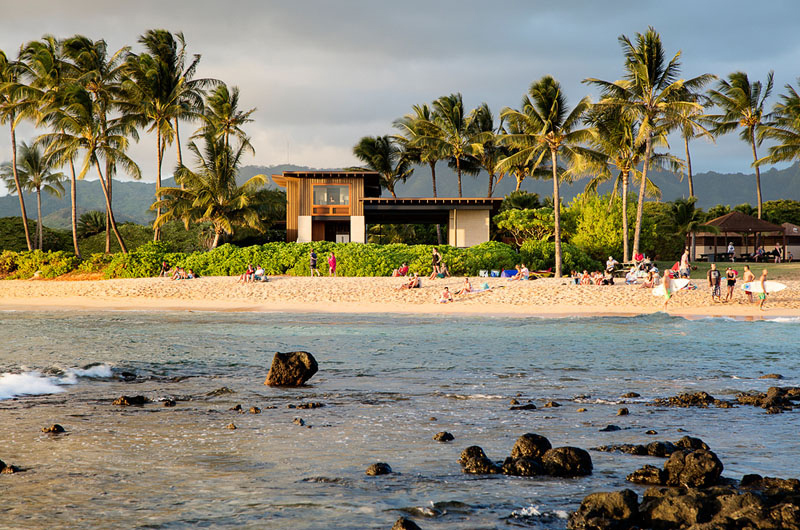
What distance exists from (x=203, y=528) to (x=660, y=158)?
3677 cm

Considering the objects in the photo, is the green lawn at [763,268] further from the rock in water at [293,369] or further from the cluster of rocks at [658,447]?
the cluster of rocks at [658,447]

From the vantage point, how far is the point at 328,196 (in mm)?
39812

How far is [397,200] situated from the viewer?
37.4m

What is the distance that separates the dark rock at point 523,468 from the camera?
18.7 feet

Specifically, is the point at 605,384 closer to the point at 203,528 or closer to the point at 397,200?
the point at 203,528

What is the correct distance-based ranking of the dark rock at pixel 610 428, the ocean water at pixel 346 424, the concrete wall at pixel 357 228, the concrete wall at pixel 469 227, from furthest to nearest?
the concrete wall at pixel 357 228, the concrete wall at pixel 469 227, the dark rock at pixel 610 428, the ocean water at pixel 346 424

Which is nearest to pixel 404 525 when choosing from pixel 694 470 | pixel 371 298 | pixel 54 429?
pixel 694 470

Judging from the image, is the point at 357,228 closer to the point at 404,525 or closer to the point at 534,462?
the point at 534,462

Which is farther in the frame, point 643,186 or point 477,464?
point 643,186

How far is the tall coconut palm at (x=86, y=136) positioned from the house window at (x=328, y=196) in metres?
10.8

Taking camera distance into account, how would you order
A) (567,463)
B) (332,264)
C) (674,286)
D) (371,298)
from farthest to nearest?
(332,264), (371,298), (674,286), (567,463)

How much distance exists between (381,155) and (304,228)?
14.0 m

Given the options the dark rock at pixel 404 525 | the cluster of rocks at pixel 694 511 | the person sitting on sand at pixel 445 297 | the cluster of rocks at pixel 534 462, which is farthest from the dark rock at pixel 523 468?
the person sitting on sand at pixel 445 297

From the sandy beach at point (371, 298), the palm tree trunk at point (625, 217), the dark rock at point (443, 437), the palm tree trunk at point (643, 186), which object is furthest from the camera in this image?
the palm tree trunk at point (625, 217)
